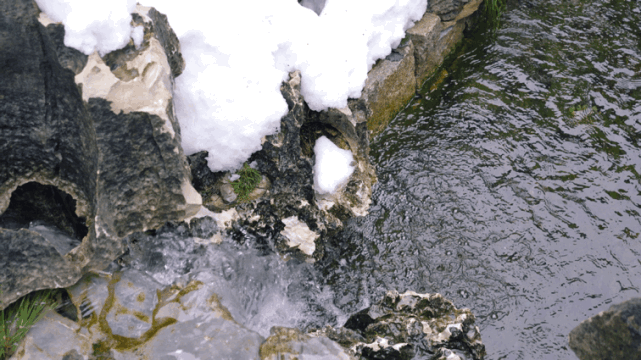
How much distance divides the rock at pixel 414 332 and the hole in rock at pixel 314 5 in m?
3.15

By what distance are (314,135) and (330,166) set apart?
0.38m

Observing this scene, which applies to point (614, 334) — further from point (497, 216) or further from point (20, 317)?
point (20, 317)

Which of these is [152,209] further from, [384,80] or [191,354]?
[384,80]

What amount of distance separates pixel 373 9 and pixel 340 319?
132 inches

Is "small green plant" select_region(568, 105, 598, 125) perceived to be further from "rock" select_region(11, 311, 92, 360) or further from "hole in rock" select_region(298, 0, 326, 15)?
"rock" select_region(11, 311, 92, 360)

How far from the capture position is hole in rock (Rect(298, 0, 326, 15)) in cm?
486

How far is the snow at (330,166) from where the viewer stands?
461 cm

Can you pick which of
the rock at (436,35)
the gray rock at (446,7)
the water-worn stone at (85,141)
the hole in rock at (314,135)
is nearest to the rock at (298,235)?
the hole in rock at (314,135)

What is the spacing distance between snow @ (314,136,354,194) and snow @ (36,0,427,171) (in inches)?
16.7

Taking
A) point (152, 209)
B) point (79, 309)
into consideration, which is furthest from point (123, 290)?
point (152, 209)

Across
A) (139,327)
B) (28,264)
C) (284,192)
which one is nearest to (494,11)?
(284,192)

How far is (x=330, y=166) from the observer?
4695 millimetres

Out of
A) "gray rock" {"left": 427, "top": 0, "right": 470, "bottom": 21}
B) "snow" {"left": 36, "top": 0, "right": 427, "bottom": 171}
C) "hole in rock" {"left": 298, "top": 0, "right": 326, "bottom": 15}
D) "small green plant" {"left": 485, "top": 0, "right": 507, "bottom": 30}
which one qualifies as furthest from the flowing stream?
"hole in rock" {"left": 298, "top": 0, "right": 326, "bottom": 15}

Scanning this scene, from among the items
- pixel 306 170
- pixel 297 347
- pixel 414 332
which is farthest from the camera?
pixel 306 170
